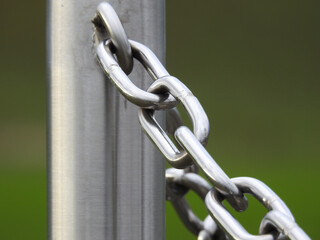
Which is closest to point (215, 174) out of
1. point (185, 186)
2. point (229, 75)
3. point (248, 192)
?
point (248, 192)

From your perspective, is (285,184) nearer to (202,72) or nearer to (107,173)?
(202,72)

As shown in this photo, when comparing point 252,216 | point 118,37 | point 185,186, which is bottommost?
point 252,216

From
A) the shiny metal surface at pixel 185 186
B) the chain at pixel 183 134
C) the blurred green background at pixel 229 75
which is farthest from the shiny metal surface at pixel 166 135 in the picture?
the blurred green background at pixel 229 75

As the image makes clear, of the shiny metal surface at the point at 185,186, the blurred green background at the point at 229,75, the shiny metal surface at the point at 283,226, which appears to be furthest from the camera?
the blurred green background at the point at 229,75

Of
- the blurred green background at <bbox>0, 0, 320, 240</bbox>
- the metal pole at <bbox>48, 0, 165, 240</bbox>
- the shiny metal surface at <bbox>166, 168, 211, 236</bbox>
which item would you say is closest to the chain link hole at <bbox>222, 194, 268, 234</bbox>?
the blurred green background at <bbox>0, 0, 320, 240</bbox>

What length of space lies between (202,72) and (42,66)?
0.44 metres

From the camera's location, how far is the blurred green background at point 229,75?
1.86 metres

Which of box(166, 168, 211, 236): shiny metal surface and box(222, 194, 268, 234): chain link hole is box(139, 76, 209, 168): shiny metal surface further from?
box(222, 194, 268, 234): chain link hole

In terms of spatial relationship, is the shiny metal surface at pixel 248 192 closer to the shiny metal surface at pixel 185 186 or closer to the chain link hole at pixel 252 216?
the shiny metal surface at pixel 185 186

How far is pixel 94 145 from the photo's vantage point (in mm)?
429

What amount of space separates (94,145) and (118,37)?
0.07 meters

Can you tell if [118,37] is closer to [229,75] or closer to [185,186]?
[185,186]

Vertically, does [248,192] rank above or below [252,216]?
above

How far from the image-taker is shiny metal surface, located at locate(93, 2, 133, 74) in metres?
0.41
